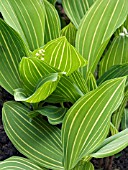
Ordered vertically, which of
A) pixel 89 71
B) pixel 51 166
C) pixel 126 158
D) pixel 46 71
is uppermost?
pixel 46 71

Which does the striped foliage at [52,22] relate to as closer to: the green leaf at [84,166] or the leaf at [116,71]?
the leaf at [116,71]

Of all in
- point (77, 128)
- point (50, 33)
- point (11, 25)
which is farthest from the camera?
point (50, 33)

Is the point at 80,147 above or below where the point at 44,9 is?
below

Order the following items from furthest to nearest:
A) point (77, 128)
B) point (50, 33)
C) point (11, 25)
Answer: point (50, 33)
point (11, 25)
point (77, 128)

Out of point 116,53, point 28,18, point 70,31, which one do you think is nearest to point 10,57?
point 28,18

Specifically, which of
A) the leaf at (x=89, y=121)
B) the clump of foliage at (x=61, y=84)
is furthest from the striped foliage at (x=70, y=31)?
the leaf at (x=89, y=121)

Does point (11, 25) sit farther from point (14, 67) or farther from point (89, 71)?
point (89, 71)

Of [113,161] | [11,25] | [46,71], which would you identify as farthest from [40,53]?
[113,161]

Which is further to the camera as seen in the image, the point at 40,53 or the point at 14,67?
the point at 14,67
